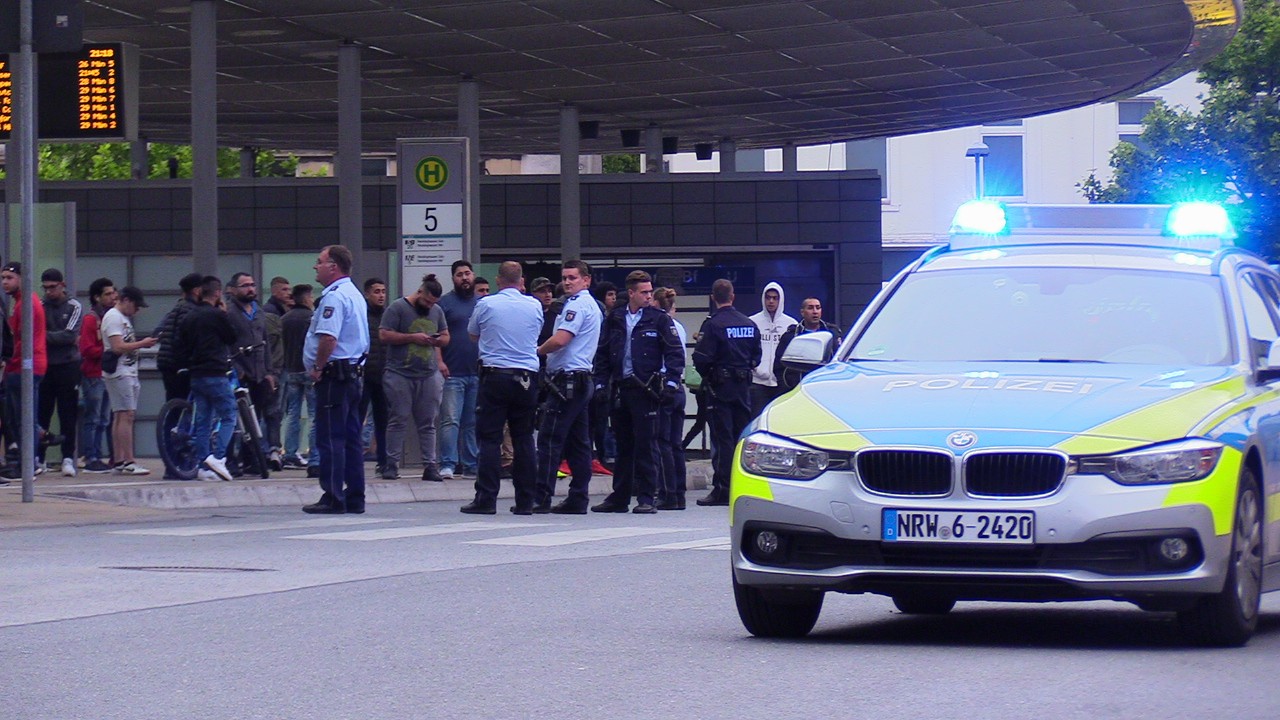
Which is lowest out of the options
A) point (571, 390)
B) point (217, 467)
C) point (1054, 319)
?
point (217, 467)

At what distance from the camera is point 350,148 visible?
2716cm

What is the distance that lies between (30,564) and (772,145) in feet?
103

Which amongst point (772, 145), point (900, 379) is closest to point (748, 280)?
point (772, 145)

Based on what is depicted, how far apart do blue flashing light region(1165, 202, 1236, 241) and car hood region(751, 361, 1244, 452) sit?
121 cm

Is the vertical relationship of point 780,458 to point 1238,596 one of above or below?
above

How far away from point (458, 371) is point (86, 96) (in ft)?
14.1

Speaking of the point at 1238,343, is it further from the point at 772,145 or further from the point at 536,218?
the point at 772,145

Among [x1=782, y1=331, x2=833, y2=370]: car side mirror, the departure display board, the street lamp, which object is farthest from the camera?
the street lamp

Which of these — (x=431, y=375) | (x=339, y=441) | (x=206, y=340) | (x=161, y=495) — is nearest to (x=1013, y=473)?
(x=339, y=441)

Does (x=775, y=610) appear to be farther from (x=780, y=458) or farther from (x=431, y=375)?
(x=431, y=375)

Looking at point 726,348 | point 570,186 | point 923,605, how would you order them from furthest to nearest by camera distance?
point 570,186 → point 726,348 → point 923,605

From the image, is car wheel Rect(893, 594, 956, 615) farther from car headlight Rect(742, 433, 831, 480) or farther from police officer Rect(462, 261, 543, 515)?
police officer Rect(462, 261, 543, 515)

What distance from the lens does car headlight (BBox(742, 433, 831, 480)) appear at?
304 inches

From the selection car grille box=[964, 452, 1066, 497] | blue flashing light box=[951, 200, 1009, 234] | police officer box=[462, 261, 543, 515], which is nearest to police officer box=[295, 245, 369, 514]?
police officer box=[462, 261, 543, 515]
